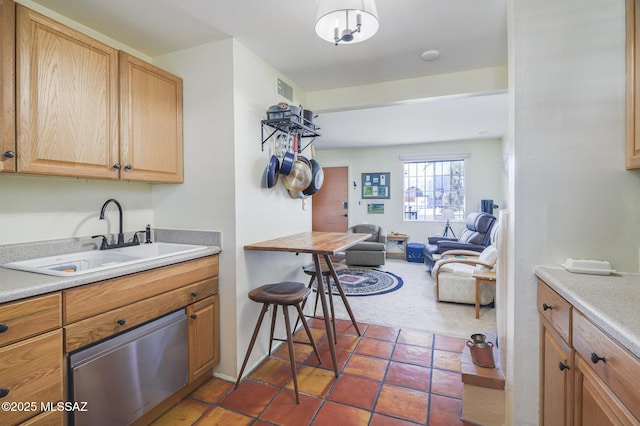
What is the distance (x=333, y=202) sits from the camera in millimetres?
7277

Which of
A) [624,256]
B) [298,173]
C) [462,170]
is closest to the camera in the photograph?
[624,256]

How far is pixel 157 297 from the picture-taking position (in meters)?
1.67

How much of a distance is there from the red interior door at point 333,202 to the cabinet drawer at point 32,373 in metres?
6.10

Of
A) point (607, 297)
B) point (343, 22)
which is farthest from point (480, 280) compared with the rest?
point (343, 22)

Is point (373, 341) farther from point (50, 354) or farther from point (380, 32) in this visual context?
point (380, 32)

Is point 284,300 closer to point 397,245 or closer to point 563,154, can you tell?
point 563,154

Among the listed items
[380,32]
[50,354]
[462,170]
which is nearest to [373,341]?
[50,354]

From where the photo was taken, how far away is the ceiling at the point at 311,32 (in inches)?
68.6

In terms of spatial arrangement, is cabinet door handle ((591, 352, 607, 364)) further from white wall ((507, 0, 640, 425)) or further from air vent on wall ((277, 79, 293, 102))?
air vent on wall ((277, 79, 293, 102))

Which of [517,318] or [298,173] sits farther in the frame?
[298,173]

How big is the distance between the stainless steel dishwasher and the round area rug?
236cm

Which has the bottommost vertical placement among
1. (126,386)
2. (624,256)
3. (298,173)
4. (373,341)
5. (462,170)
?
(373,341)

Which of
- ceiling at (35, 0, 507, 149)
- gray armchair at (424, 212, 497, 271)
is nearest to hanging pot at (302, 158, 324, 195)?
ceiling at (35, 0, 507, 149)

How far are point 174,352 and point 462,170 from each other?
242 inches
